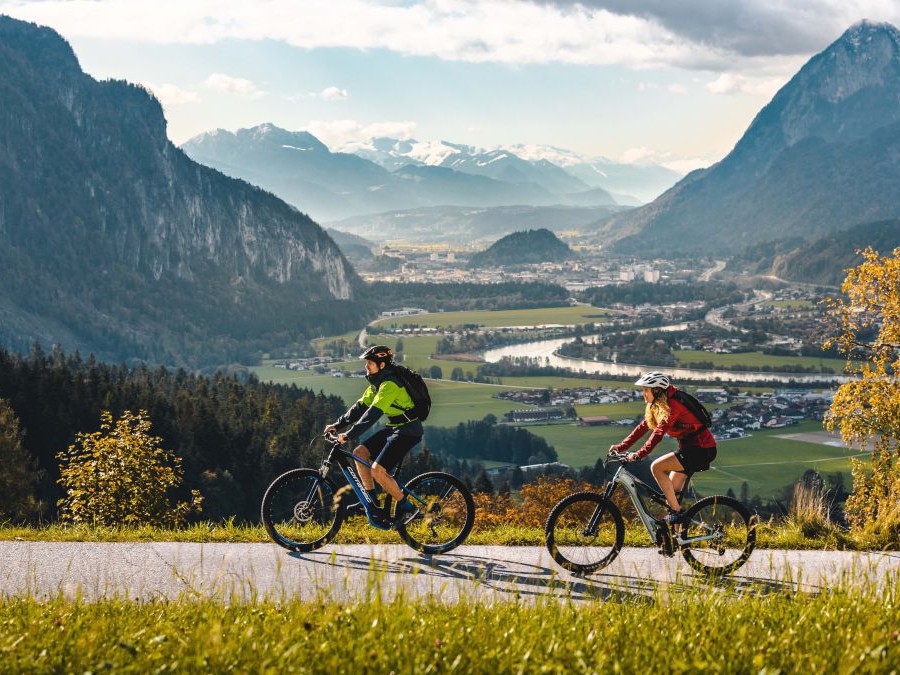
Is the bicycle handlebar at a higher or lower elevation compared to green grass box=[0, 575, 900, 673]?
higher

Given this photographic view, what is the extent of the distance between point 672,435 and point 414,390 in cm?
307

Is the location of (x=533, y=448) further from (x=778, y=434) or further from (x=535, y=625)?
(x=535, y=625)

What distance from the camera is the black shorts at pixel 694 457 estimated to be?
10078mm

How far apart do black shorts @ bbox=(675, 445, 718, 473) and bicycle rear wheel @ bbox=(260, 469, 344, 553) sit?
4.08m

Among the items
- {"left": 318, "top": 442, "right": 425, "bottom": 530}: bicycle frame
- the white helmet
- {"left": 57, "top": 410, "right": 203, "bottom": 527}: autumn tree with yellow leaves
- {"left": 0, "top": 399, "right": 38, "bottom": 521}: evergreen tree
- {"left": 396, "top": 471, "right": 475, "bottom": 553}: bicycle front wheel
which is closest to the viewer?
the white helmet

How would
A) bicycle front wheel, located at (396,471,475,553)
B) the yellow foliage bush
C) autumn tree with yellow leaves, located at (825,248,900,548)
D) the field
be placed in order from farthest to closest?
1. the field
2. the yellow foliage bush
3. autumn tree with yellow leaves, located at (825,248,900,548)
4. bicycle front wheel, located at (396,471,475,553)

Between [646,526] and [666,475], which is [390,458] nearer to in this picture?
[646,526]

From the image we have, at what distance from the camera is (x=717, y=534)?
10078 mm

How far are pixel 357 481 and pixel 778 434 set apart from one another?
103616 mm

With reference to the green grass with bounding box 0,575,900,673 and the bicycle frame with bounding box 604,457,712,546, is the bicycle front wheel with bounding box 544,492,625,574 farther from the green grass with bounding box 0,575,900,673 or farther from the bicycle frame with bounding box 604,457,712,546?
the green grass with bounding box 0,575,900,673

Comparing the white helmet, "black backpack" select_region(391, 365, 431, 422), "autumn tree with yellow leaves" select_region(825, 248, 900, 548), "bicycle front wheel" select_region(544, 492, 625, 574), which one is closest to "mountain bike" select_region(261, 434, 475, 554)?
"black backpack" select_region(391, 365, 431, 422)

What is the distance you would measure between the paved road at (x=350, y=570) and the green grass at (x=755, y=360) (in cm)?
15790

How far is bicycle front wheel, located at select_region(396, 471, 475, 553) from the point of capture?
1109 centimetres

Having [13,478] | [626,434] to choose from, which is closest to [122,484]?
[13,478]
